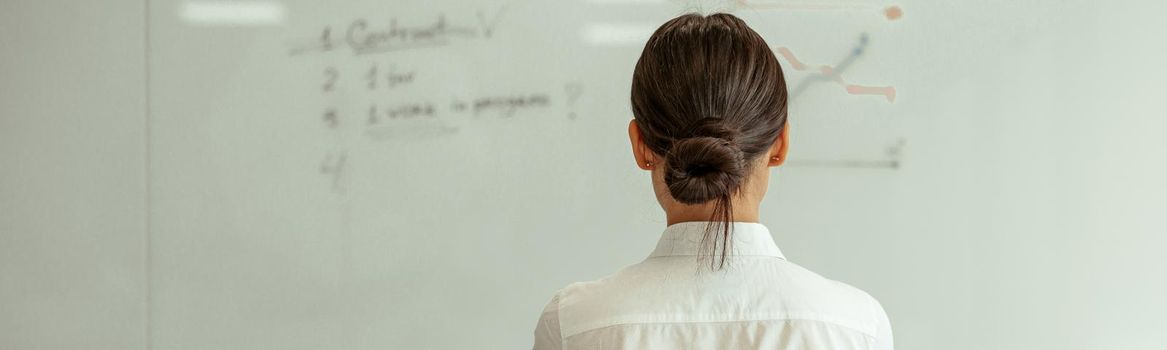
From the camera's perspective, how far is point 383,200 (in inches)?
64.4

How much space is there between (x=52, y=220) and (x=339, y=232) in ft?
1.39

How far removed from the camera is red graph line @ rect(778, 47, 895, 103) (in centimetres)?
166

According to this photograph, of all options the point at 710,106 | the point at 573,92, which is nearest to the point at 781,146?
the point at 710,106

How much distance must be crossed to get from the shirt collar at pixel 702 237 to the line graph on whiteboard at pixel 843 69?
2.89 feet

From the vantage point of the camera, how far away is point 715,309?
772 mm

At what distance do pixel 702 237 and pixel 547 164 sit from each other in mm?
856

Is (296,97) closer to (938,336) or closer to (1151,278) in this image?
(938,336)

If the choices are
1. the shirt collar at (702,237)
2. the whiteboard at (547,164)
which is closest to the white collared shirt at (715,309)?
the shirt collar at (702,237)

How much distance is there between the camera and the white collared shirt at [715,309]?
766 mm

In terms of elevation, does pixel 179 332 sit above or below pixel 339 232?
below

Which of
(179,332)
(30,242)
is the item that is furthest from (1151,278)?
(30,242)

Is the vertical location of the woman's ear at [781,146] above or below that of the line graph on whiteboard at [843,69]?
below

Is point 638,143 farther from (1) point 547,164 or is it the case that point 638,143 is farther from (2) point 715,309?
(1) point 547,164

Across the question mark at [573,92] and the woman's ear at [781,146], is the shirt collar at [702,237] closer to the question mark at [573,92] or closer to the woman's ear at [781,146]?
the woman's ear at [781,146]
